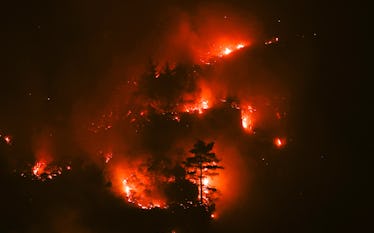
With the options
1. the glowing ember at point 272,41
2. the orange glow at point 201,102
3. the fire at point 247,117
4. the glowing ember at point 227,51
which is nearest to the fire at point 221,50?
the glowing ember at point 227,51

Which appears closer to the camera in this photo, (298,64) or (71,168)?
(71,168)

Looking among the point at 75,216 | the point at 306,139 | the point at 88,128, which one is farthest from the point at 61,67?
the point at 306,139

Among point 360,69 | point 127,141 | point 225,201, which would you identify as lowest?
point 225,201

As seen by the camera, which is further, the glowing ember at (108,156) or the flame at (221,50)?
the flame at (221,50)

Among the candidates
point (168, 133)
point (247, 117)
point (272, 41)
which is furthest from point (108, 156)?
point (272, 41)

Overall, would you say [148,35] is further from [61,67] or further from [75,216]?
[75,216]

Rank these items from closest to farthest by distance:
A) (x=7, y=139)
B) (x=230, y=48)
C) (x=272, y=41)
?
1. (x=7, y=139)
2. (x=272, y=41)
3. (x=230, y=48)

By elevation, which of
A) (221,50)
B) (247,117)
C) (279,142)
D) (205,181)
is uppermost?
(221,50)

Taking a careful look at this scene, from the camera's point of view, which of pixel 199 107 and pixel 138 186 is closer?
pixel 138 186

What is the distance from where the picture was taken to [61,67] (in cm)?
4700

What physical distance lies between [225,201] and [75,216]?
411 inches

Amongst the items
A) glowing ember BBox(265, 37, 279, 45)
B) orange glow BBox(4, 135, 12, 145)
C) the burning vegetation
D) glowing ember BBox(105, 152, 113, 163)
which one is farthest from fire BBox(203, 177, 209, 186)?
orange glow BBox(4, 135, 12, 145)

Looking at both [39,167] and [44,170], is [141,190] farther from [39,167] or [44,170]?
[39,167]

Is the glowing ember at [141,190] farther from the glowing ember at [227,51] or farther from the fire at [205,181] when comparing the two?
the glowing ember at [227,51]
